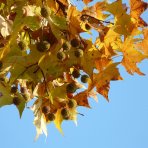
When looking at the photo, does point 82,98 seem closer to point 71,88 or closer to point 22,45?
point 71,88

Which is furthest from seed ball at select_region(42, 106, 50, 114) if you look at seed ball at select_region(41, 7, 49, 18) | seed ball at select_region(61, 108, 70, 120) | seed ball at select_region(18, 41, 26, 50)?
seed ball at select_region(41, 7, 49, 18)

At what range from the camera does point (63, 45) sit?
2.19 meters

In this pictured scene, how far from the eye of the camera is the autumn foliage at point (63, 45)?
2182 millimetres

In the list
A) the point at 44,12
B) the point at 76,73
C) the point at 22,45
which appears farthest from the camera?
the point at 76,73

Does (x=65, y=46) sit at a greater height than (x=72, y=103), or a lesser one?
greater

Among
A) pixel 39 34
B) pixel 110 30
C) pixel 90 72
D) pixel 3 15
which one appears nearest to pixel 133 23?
pixel 110 30

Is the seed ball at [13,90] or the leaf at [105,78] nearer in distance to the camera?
the leaf at [105,78]

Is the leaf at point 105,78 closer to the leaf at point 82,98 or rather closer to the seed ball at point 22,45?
the leaf at point 82,98

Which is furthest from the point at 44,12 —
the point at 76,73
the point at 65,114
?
the point at 65,114

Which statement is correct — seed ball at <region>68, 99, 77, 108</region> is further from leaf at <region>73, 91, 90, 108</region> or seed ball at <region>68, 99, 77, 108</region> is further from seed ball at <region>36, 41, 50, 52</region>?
seed ball at <region>36, 41, 50, 52</region>

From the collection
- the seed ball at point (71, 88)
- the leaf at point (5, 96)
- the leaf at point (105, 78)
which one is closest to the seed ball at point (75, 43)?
the leaf at point (105, 78)

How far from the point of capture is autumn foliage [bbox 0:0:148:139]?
2.18 m

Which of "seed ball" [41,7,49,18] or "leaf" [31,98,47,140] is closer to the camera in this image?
"seed ball" [41,7,49,18]

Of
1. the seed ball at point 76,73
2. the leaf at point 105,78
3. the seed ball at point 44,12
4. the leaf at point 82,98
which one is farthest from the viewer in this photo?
the leaf at point 82,98
